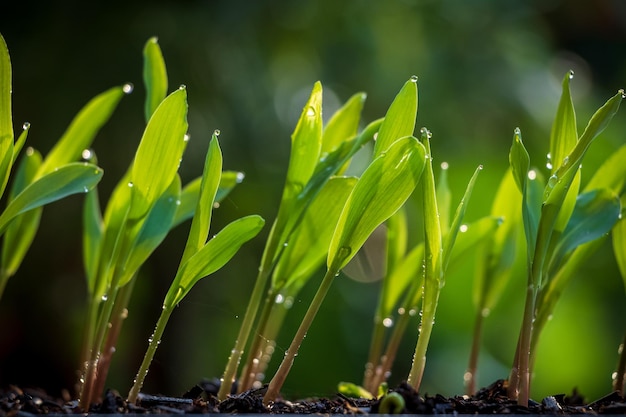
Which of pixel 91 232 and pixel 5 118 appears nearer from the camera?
pixel 5 118

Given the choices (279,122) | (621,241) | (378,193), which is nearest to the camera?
(378,193)

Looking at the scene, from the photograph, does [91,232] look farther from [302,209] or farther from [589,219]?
[589,219]

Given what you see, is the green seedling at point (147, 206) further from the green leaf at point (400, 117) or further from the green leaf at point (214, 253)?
the green leaf at point (400, 117)

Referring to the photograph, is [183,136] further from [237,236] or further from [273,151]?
[273,151]

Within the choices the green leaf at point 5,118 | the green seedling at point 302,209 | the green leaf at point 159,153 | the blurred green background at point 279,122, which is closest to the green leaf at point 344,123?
the green seedling at point 302,209

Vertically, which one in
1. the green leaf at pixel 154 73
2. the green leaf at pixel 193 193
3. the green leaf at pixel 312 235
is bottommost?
the green leaf at pixel 312 235

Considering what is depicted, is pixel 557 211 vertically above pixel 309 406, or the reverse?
pixel 557 211

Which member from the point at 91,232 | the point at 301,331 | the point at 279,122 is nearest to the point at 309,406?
the point at 301,331
